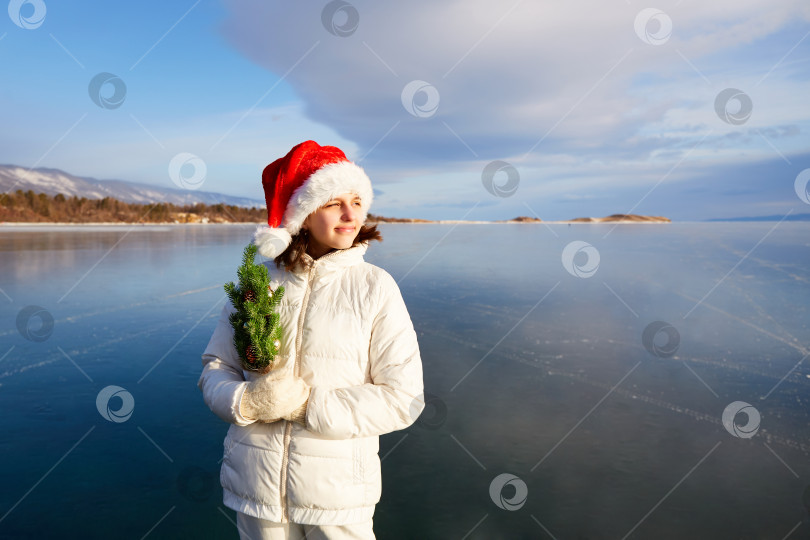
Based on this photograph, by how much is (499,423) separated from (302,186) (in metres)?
2.97

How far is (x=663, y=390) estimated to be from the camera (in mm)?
4887

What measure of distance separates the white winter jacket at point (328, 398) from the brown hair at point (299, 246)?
76mm

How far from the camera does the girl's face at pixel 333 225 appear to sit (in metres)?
1.91

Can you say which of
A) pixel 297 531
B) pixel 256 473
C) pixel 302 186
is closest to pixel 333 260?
pixel 302 186

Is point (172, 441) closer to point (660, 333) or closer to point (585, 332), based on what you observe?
point (585, 332)

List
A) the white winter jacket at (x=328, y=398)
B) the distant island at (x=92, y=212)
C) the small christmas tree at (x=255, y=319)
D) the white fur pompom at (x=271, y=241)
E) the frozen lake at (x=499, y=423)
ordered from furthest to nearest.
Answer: the distant island at (x=92, y=212) → the frozen lake at (x=499, y=423) → the white fur pompom at (x=271, y=241) → the white winter jacket at (x=328, y=398) → the small christmas tree at (x=255, y=319)

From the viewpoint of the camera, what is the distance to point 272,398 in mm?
1581

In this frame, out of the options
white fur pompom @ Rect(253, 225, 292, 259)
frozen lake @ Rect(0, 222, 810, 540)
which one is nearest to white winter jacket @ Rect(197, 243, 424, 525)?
white fur pompom @ Rect(253, 225, 292, 259)

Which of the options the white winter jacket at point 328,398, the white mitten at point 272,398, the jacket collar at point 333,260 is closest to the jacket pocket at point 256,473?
the white winter jacket at point 328,398

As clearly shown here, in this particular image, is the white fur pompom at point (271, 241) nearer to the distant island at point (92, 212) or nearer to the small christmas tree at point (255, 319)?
the small christmas tree at point (255, 319)

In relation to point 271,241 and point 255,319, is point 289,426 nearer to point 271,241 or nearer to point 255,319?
point 255,319

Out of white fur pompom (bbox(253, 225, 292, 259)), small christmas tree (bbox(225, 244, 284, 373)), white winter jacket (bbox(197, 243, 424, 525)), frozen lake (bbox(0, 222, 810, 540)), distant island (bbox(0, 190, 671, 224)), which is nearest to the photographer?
small christmas tree (bbox(225, 244, 284, 373))

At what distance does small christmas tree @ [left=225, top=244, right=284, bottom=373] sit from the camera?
157 centimetres

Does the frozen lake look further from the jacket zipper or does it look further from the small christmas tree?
the small christmas tree
